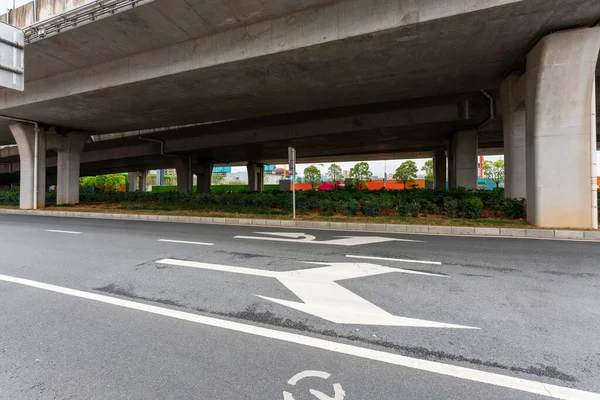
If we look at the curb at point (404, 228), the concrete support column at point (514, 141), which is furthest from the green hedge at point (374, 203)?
the curb at point (404, 228)

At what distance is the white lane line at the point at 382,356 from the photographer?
78.4 inches

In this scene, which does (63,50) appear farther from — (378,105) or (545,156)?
(545,156)

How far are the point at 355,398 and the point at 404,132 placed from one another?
65.5ft

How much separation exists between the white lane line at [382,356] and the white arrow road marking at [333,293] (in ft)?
1.68

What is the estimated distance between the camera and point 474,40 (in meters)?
8.29

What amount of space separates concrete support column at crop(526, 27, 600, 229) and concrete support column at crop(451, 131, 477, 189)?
33.4 feet

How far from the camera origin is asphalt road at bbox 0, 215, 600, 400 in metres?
2.10

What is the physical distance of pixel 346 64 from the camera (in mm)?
9719

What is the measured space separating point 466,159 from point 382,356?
19.2 metres

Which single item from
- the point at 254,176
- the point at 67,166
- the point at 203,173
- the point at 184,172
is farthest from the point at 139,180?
the point at 67,166

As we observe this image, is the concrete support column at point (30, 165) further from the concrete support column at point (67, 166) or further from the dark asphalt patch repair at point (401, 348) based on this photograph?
the dark asphalt patch repair at point (401, 348)

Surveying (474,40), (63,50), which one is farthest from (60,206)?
(474,40)

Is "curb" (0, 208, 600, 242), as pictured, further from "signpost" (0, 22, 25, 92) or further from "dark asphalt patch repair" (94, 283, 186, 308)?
"signpost" (0, 22, 25, 92)

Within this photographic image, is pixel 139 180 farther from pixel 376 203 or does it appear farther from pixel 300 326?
pixel 300 326
